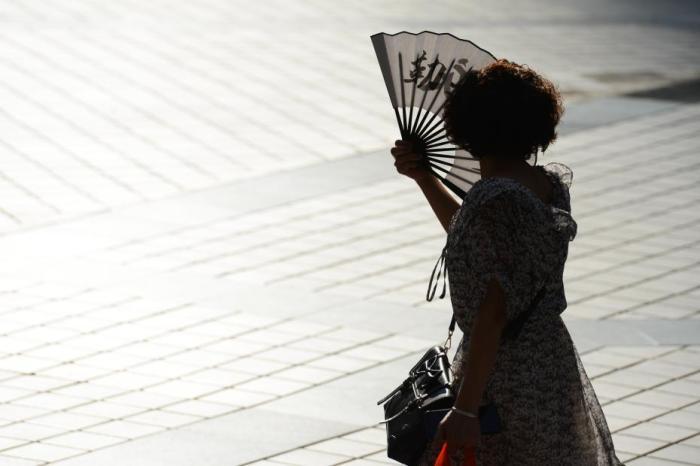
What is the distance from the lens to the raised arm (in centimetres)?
356

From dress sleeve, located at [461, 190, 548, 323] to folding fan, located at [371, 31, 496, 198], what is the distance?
0.34 meters

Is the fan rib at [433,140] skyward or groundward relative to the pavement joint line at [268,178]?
groundward

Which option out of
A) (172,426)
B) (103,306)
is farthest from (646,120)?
(172,426)

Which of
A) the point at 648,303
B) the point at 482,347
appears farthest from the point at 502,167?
the point at 648,303

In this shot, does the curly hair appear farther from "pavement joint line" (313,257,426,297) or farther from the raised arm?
"pavement joint line" (313,257,426,297)

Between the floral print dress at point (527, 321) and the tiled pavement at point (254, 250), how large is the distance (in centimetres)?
188

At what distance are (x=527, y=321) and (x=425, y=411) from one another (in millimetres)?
343

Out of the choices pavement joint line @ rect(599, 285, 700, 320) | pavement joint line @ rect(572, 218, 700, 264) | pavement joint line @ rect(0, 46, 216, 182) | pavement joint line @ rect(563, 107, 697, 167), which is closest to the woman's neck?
pavement joint line @ rect(599, 285, 700, 320)

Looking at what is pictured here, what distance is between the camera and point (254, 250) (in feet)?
26.7

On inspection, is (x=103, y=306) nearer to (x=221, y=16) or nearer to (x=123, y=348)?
(x=123, y=348)

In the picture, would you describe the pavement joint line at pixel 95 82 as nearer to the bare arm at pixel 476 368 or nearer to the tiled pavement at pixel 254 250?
the tiled pavement at pixel 254 250

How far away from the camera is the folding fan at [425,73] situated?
3498mm

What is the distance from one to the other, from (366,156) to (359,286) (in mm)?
3275

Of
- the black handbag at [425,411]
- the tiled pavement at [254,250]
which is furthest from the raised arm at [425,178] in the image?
the tiled pavement at [254,250]
